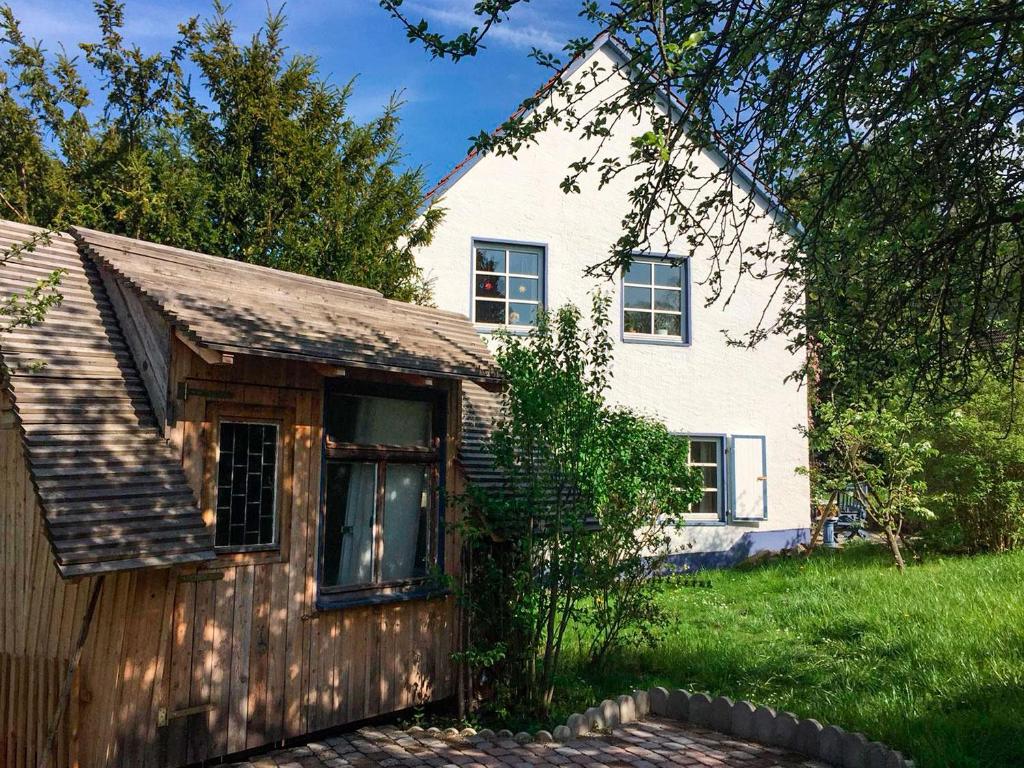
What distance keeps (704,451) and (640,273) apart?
381 centimetres

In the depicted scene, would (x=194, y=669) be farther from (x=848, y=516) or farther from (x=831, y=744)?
(x=848, y=516)

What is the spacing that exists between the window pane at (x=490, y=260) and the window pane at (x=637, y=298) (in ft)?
8.54

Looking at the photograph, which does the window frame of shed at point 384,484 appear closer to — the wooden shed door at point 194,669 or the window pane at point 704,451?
the wooden shed door at point 194,669

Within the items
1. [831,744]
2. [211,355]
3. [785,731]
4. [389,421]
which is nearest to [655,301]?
[389,421]

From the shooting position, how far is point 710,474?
16781mm

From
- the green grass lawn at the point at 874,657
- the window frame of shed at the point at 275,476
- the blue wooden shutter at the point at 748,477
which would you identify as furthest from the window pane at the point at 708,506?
the window frame of shed at the point at 275,476

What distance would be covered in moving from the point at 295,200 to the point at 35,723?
8855 mm

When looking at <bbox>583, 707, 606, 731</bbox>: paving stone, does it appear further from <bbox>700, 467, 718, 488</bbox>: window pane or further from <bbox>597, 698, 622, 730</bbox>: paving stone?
<bbox>700, 467, 718, 488</bbox>: window pane

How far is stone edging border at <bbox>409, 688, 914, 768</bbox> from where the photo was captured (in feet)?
19.4

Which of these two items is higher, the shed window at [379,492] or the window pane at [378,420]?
the window pane at [378,420]

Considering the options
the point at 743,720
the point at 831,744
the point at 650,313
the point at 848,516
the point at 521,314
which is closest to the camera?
the point at 831,744

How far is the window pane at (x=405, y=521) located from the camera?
7.38m

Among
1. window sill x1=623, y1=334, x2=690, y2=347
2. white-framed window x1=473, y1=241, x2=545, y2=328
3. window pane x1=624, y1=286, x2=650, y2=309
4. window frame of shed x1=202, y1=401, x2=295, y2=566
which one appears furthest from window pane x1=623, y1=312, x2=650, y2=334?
window frame of shed x1=202, y1=401, x2=295, y2=566

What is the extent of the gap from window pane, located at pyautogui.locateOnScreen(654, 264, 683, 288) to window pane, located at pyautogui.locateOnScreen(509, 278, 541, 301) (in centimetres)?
253
